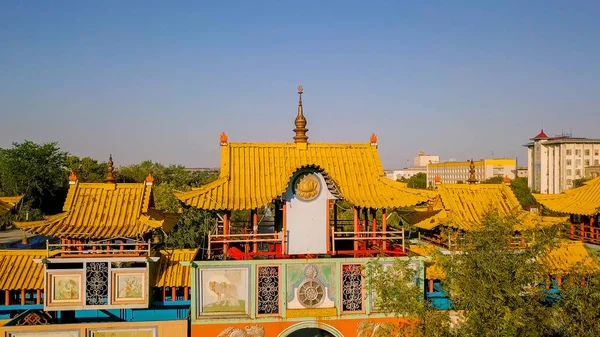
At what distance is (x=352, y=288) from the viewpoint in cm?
1244

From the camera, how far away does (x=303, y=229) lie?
493 inches

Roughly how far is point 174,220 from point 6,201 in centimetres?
483

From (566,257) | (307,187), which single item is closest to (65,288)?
(307,187)

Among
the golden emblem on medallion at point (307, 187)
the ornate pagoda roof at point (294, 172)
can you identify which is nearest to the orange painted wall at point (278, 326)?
the ornate pagoda roof at point (294, 172)

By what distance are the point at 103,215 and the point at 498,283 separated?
9775 mm

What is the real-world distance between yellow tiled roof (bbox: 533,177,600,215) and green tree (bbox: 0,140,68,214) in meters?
44.8

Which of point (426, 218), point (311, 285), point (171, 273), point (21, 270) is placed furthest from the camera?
point (426, 218)

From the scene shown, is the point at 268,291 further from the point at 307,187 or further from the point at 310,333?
the point at 310,333

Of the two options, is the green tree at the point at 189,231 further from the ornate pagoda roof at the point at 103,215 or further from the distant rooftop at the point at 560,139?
the distant rooftop at the point at 560,139

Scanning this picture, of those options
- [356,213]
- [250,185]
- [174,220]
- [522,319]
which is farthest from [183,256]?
[522,319]

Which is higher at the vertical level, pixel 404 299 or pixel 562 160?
pixel 562 160

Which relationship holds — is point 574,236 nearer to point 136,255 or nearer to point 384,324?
point 384,324

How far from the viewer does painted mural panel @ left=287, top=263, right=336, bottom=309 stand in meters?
12.2

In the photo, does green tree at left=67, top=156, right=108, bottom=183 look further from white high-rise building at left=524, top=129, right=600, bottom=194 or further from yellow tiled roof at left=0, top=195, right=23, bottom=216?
white high-rise building at left=524, top=129, right=600, bottom=194
